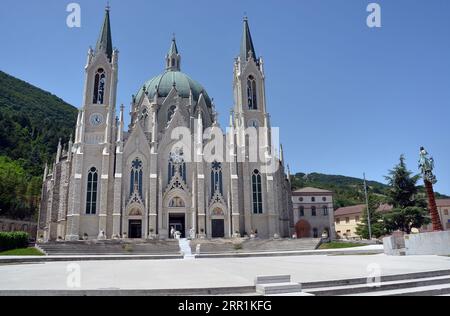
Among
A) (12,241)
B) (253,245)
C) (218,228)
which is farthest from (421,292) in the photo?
(218,228)

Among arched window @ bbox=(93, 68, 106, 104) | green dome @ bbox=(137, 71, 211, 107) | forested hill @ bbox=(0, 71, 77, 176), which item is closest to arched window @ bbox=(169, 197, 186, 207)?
arched window @ bbox=(93, 68, 106, 104)

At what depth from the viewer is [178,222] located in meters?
45.5

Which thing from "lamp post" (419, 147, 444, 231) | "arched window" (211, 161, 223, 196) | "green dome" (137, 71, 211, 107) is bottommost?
"lamp post" (419, 147, 444, 231)

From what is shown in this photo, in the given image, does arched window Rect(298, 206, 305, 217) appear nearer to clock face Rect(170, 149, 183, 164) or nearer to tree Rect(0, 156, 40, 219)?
clock face Rect(170, 149, 183, 164)

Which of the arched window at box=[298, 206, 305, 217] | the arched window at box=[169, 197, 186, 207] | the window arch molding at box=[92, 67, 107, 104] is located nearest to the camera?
the arched window at box=[169, 197, 186, 207]

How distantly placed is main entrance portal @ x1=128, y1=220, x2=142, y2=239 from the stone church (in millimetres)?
118

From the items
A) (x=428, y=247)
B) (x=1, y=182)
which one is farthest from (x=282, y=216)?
(x=1, y=182)

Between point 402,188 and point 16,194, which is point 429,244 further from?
point 16,194

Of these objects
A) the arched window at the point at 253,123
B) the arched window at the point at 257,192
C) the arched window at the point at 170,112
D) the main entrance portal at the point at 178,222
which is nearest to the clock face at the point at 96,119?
the arched window at the point at 170,112

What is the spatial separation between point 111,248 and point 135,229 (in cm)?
944

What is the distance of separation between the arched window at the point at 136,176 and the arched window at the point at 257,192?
571 inches

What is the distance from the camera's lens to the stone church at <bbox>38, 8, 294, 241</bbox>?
42938 mm
